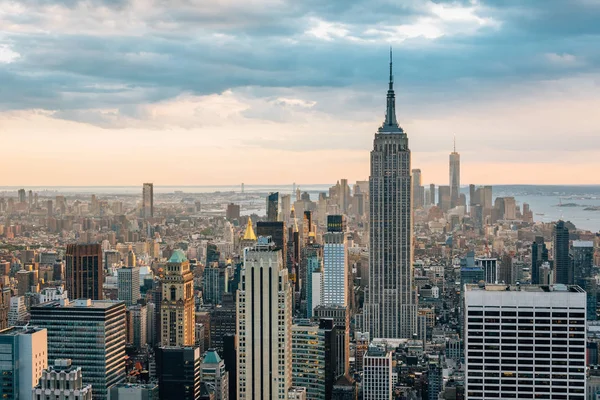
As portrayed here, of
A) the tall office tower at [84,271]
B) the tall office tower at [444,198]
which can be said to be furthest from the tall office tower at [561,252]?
the tall office tower at [84,271]

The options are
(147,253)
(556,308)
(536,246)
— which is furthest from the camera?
(536,246)

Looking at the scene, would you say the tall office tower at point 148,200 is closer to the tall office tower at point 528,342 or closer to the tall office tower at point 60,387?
the tall office tower at point 60,387

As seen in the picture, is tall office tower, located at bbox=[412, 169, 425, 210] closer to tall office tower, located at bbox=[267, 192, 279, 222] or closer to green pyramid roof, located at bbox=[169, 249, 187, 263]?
tall office tower, located at bbox=[267, 192, 279, 222]

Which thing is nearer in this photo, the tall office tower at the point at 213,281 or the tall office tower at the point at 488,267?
the tall office tower at the point at 213,281

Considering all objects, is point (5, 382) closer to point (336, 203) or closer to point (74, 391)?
point (74, 391)

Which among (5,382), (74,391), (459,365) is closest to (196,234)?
(459,365)

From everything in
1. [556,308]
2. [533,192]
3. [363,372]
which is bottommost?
[363,372]

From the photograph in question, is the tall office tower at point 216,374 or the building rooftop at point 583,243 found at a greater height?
the building rooftop at point 583,243

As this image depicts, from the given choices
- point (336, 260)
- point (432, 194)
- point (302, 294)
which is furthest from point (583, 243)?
point (336, 260)
